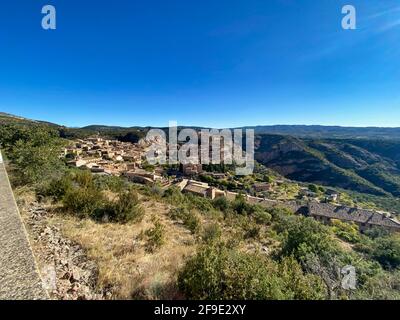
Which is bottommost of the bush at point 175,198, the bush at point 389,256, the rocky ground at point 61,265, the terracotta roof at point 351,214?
the terracotta roof at point 351,214

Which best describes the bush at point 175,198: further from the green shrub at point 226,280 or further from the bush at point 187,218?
the green shrub at point 226,280

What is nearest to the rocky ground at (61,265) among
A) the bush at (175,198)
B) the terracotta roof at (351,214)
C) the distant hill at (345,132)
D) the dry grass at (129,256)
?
the dry grass at (129,256)

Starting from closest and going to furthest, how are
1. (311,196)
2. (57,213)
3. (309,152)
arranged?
(57,213)
(311,196)
(309,152)

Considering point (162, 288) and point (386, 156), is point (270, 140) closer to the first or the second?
point (386, 156)

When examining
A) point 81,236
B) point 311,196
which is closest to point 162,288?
point 81,236
